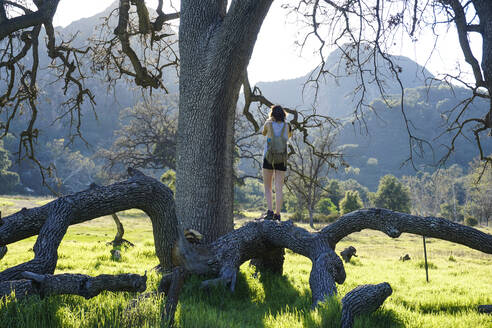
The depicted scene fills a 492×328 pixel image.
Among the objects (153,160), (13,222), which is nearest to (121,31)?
(13,222)

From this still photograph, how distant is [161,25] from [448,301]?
22.3 ft

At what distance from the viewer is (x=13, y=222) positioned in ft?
11.2

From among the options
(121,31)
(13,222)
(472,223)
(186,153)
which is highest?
(121,31)

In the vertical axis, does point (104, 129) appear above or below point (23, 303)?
above

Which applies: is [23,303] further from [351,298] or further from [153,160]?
[153,160]

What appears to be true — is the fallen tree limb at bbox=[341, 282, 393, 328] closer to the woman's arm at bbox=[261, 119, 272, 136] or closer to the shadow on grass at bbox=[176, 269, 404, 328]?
the shadow on grass at bbox=[176, 269, 404, 328]

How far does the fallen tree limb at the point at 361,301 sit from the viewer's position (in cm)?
296

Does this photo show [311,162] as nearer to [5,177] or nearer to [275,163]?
[275,163]

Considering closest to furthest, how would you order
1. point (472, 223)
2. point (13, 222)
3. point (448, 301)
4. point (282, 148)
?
point (13, 222), point (448, 301), point (282, 148), point (472, 223)

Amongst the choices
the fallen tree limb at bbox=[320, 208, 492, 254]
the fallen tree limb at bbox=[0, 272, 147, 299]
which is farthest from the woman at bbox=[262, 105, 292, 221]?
the fallen tree limb at bbox=[0, 272, 147, 299]

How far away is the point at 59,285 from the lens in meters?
2.62

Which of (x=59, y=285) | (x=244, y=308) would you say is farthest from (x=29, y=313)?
(x=244, y=308)

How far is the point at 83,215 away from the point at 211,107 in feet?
7.46

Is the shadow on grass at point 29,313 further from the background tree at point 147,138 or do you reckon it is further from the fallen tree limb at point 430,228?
the background tree at point 147,138
